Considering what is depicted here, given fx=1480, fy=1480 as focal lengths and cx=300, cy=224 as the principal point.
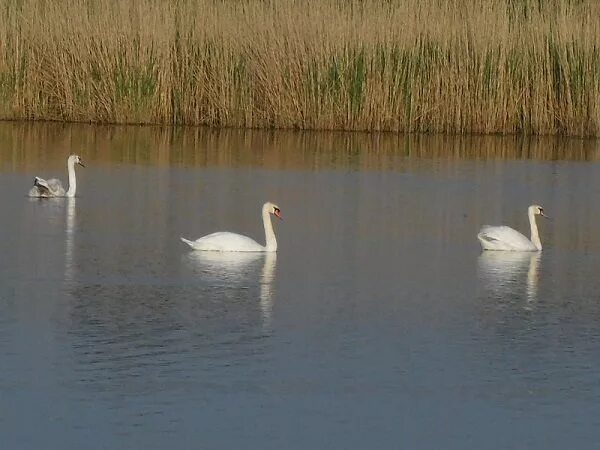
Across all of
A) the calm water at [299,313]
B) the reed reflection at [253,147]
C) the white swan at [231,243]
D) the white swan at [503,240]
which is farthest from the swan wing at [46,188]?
the white swan at [503,240]

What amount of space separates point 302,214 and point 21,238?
2822 millimetres

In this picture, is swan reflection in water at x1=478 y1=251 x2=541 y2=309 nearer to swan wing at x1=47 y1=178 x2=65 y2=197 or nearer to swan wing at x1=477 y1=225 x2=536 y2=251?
swan wing at x1=477 y1=225 x2=536 y2=251

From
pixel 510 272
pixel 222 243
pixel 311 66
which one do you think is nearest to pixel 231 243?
pixel 222 243

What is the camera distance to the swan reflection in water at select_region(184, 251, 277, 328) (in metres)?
10.2

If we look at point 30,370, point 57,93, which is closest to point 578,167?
point 57,93

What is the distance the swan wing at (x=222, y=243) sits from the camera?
11.4 meters

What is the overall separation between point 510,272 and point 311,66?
9.69 m

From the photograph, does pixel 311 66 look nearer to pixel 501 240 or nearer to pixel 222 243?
pixel 501 240

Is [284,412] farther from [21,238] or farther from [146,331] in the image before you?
[21,238]

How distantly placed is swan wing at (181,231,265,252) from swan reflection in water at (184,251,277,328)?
0.05 metres

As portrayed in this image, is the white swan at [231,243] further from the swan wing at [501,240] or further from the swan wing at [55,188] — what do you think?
the swan wing at [55,188]

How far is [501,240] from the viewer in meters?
11.9

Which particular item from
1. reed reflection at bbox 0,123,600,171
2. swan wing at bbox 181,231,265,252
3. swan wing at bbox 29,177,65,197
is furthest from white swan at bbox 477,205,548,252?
reed reflection at bbox 0,123,600,171

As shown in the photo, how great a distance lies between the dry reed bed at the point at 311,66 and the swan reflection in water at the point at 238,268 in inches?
367
